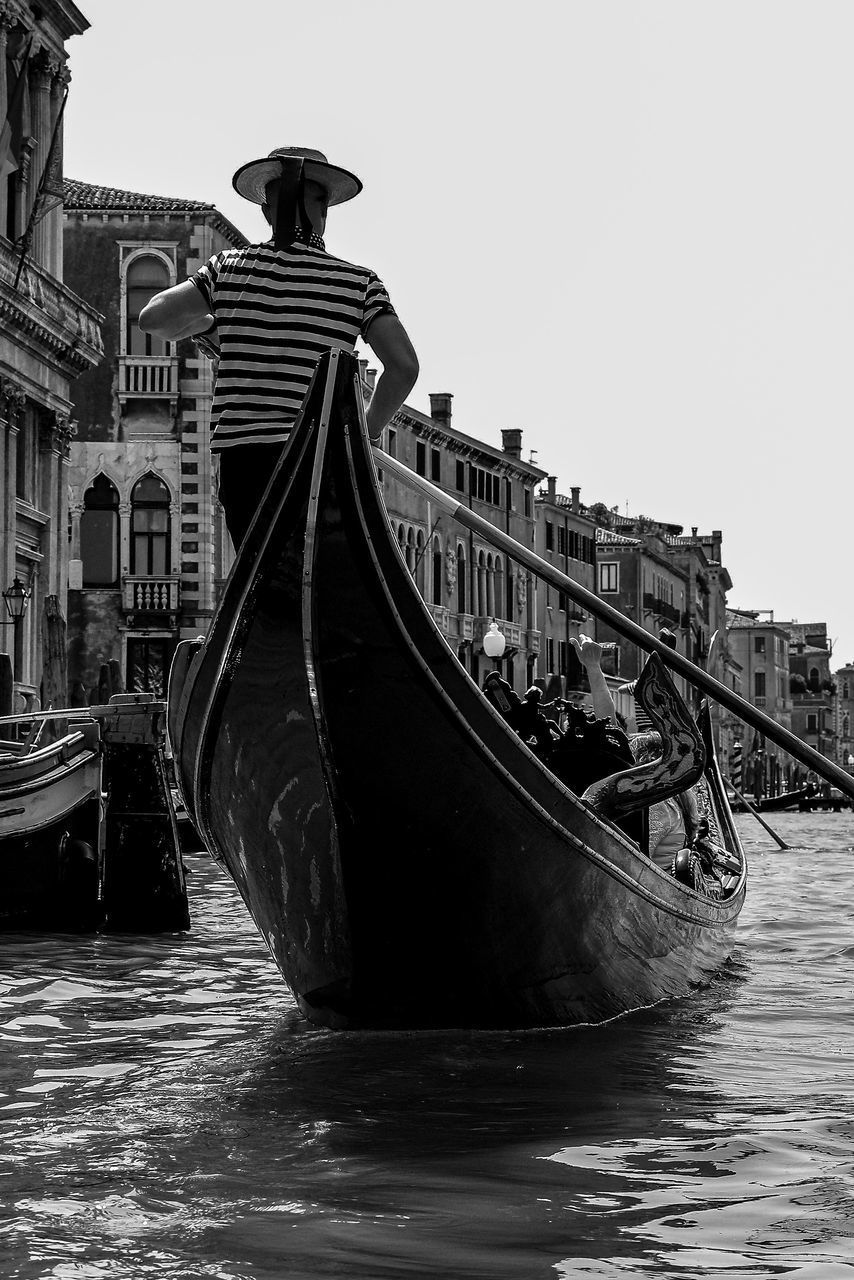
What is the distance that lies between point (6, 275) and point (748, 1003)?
1218 centimetres

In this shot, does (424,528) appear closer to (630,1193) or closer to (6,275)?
(6,275)

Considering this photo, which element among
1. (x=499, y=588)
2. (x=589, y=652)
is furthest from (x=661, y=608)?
(x=589, y=652)

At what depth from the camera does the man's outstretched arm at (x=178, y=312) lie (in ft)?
11.6

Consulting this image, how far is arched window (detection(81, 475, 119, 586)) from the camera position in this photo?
21109mm

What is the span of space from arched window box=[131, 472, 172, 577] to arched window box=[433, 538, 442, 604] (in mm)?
9582

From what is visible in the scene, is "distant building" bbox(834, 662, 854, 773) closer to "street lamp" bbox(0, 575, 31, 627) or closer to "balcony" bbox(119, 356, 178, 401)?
"balcony" bbox(119, 356, 178, 401)

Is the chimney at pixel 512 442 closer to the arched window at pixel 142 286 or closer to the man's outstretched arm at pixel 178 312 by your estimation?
the arched window at pixel 142 286

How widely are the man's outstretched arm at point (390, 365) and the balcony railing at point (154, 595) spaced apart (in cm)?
1753

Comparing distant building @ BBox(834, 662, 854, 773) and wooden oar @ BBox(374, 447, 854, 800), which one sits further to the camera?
distant building @ BBox(834, 662, 854, 773)

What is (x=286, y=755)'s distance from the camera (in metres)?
3.68

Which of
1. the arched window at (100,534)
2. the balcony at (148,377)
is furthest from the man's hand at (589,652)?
the balcony at (148,377)

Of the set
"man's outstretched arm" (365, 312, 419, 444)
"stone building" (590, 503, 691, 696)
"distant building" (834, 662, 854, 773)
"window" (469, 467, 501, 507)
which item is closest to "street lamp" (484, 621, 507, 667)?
"man's outstretched arm" (365, 312, 419, 444)

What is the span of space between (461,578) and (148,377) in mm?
11189

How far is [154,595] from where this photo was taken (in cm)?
2084
